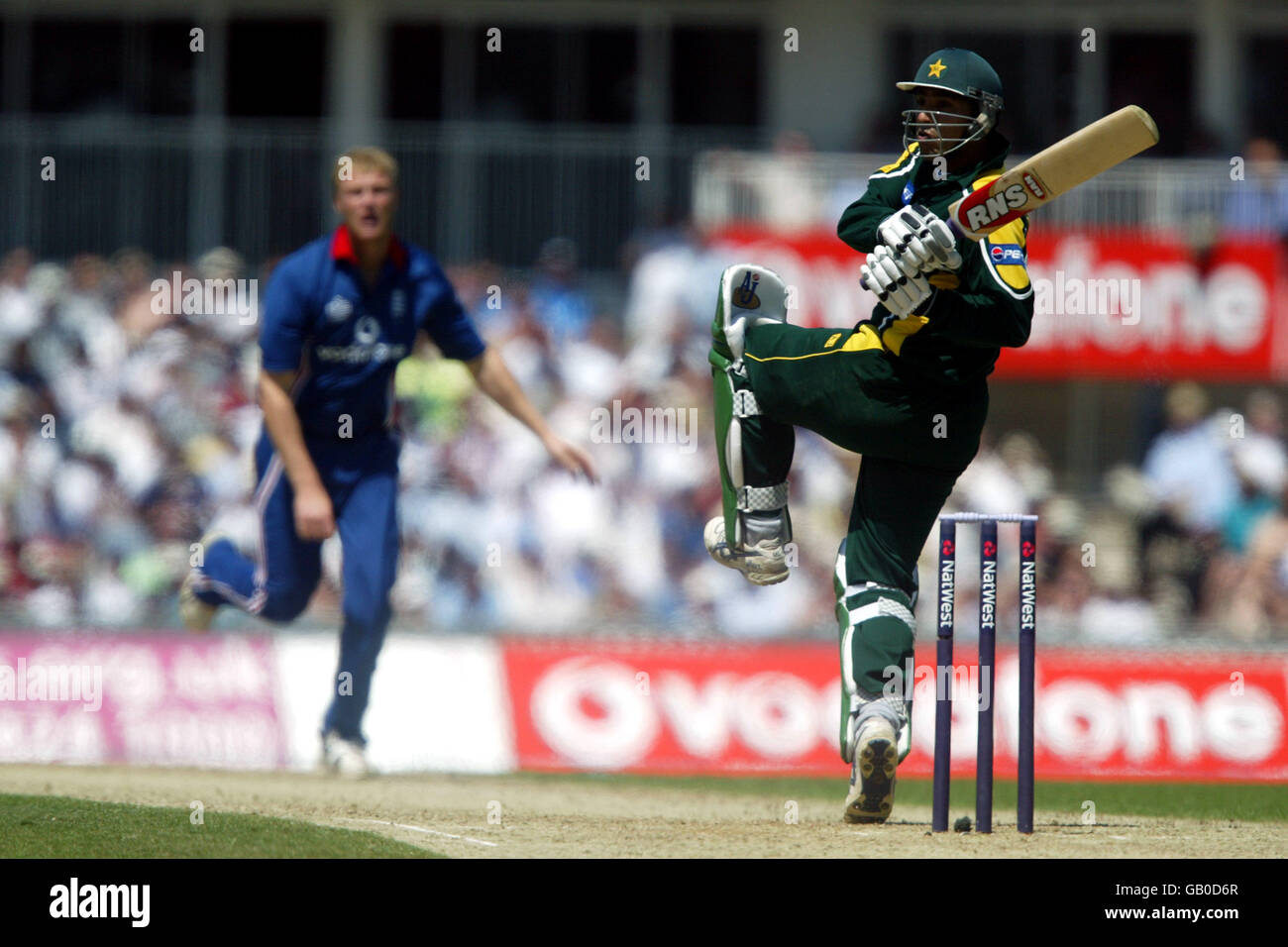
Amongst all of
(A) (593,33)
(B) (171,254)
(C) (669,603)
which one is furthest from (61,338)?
(A) (593,33)

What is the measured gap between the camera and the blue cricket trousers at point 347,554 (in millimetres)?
9289

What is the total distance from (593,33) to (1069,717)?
31.9 ft

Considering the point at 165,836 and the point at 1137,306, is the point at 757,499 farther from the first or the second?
the point at 1137,306

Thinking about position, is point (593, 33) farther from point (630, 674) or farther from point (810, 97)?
point (630, 674)

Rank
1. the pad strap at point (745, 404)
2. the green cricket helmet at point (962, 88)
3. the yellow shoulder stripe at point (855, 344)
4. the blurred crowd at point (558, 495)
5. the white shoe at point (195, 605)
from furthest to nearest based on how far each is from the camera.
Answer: the blurred crowd at point (558, 495) → the white shoe at point (195, 605) → the pad strap at point (745, 404) → the yellow shoulder stripe at point (855, 344) → the green cricket helmet at point (962, 88)

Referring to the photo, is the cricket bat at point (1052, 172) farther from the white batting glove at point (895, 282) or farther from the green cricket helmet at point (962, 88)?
the green cricket helmet at point (962, 88)

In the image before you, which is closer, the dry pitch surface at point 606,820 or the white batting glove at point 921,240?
the white batting glove at point 921,240

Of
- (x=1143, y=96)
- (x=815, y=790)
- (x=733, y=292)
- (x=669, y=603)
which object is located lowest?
(x=815, y=790)

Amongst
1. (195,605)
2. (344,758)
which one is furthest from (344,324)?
(344,758)

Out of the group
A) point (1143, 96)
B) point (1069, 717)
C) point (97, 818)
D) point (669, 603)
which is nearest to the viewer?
point (97, 818)

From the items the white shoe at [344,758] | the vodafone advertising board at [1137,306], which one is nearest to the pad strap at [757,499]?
the white shoe at [344,758]

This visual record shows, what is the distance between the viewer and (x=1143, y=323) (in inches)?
587

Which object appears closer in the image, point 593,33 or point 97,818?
point 97,818

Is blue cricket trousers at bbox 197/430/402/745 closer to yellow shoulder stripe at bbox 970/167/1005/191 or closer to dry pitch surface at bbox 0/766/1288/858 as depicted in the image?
dry pitch surface at bbox 0/766/1288/858
